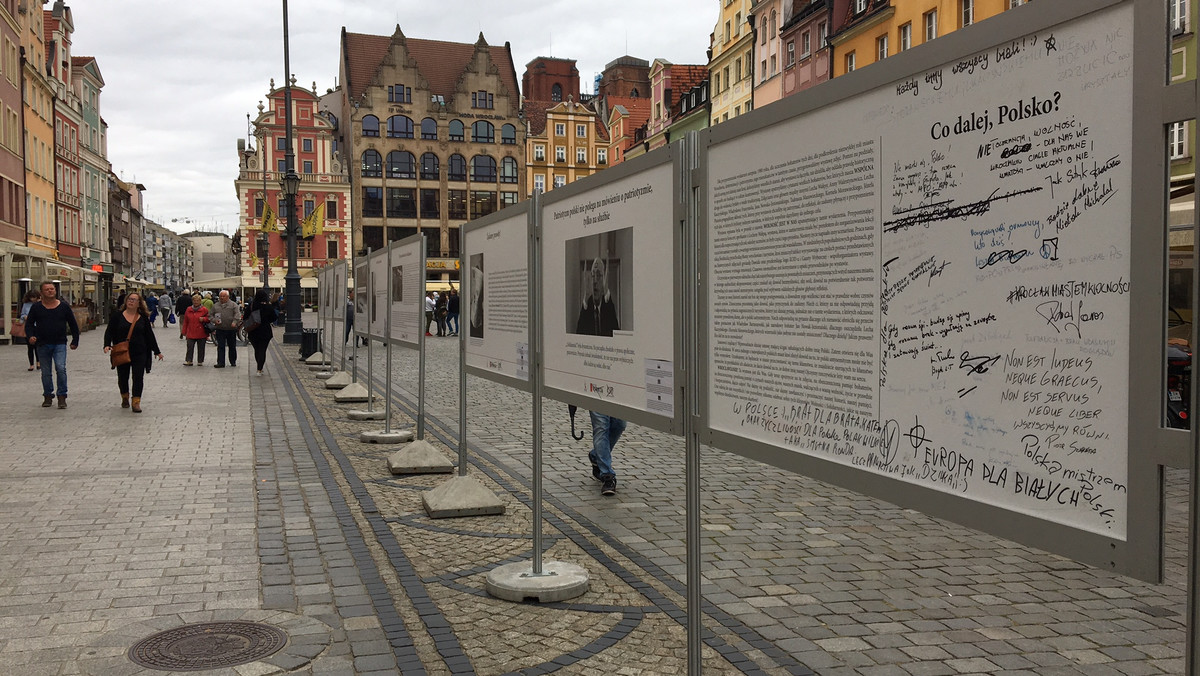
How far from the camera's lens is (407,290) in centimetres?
1076

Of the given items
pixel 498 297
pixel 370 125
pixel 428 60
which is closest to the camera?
pixel 498 297

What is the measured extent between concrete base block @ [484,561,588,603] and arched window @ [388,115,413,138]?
83664mm

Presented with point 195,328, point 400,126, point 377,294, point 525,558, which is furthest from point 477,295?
point 400,126

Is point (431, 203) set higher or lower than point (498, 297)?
higher

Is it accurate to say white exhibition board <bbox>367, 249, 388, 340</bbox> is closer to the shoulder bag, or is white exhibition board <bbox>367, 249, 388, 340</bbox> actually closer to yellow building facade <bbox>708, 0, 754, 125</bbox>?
the shoulder bag

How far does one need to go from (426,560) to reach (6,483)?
4.65 m

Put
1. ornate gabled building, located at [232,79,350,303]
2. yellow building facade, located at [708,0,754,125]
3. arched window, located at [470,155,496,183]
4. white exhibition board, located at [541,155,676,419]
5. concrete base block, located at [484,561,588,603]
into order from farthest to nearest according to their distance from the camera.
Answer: arched window, located at [470,155,496,183] < ornate gabled building, located at [232,79,350,303] < yellow building facade, located at [708,0,754,125] < concrete base block, located at [484,561,588,603] < white exhibition board, located at [541,155,676,419]

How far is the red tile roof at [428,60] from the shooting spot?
87.2 metres

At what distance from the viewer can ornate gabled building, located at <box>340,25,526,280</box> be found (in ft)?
278

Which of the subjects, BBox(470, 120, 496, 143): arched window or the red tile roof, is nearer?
the red tile roof

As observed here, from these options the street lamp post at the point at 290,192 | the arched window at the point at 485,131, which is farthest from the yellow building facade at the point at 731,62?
the arched window at the point at 485,131

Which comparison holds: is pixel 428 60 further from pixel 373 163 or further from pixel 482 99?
pixel 373 163

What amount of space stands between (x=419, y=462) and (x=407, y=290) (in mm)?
2064

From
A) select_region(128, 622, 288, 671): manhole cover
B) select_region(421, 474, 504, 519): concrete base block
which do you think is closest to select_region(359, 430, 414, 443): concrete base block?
select_region(421, 474, 504, 519): concrete base block
